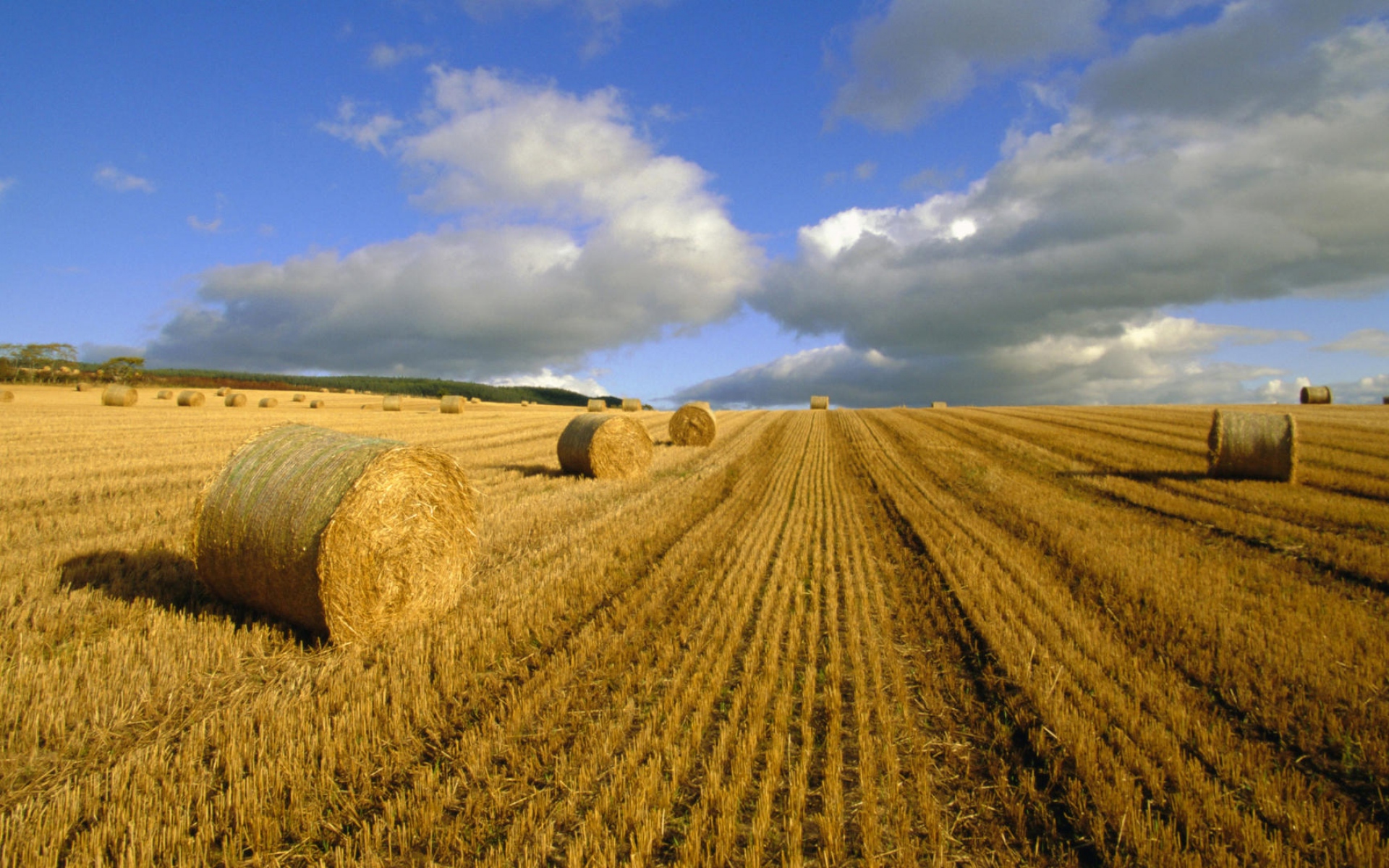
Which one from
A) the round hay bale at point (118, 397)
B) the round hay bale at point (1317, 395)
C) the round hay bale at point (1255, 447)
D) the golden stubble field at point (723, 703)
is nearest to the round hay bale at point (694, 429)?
the golden stubble field at point (723, 703)

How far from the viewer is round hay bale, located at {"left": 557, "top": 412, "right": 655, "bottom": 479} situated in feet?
43.1

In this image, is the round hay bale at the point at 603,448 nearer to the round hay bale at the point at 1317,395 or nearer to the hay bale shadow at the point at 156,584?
the hay bale shadow at the point at 156,584

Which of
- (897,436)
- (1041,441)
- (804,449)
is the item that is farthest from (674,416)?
(1041,441)

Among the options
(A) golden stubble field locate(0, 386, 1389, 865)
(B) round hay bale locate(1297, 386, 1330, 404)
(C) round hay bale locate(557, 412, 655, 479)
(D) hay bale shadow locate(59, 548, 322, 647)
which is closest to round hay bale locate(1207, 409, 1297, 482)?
(A) golden stubble field locate(0, 386, 1389, 865)

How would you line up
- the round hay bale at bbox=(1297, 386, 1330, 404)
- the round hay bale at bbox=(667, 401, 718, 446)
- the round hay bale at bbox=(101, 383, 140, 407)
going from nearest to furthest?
the round hay bale at bbox=(667, 401, 718, 446)
the round hay bale at bbox=(101, 383, 140, 407)
the round hay bale at bbox=(1297, 386, 1330, 404)

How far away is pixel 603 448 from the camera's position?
521 inches

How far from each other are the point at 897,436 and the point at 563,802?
895 inches

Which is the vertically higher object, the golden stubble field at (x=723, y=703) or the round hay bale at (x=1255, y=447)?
the round hay bale at (x=1255, y=447)

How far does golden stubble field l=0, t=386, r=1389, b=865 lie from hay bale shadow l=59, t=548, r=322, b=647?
2.2 inches

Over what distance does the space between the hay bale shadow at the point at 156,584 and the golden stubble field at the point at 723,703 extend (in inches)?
2.2

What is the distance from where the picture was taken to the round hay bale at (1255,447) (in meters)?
12.4

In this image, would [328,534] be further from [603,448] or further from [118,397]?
[118,397]

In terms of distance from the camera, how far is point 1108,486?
1246cm

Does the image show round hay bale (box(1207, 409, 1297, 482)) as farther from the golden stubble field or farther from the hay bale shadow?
the hay bale shadow
